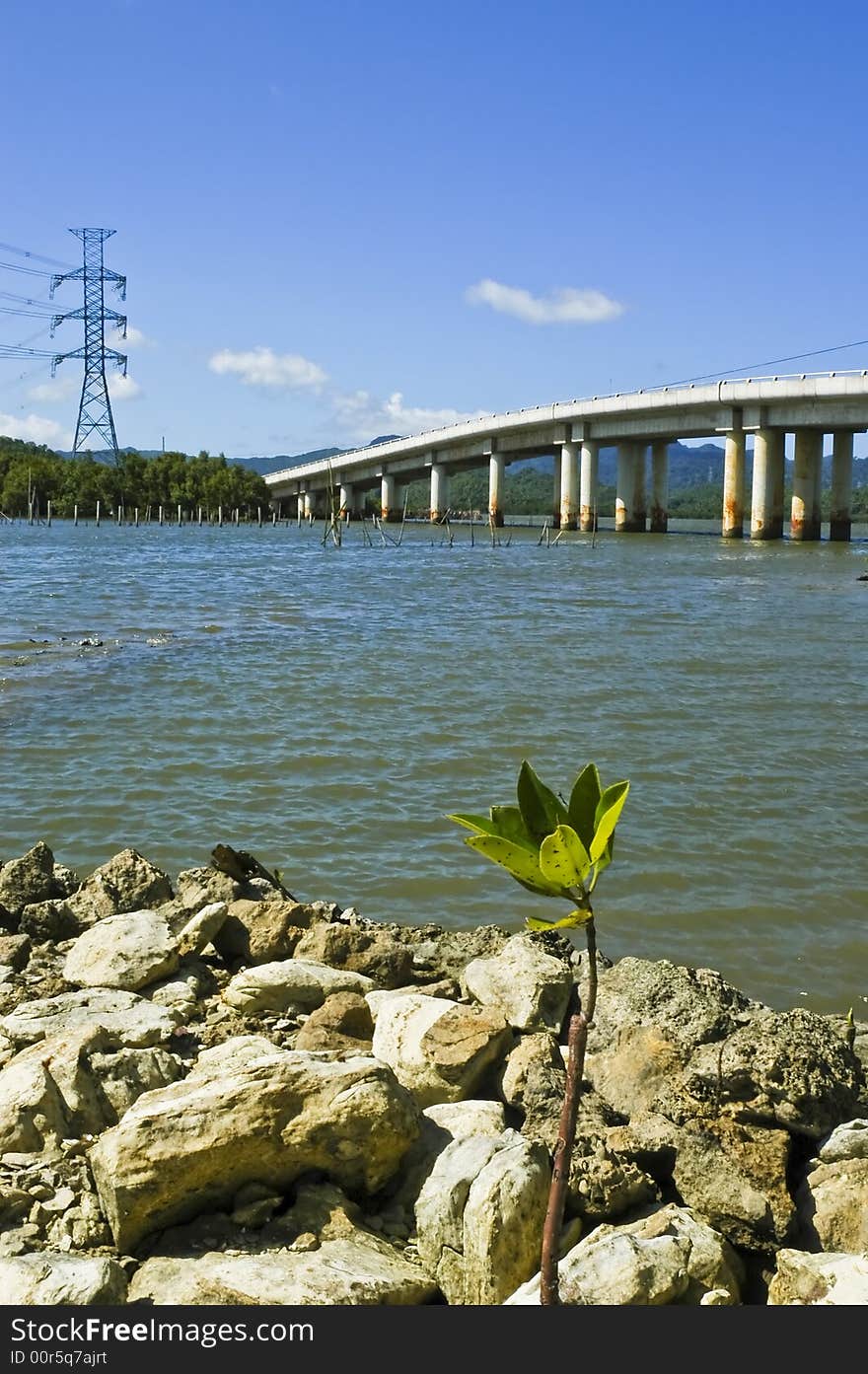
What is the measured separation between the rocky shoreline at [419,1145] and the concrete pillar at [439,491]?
85931 millimetres

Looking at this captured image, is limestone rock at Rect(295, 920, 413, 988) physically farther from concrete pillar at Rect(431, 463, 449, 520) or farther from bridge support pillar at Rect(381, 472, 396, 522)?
bridge support pillar at Rect(381, 472, 396, 522)

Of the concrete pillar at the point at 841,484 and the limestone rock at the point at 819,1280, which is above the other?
the concrete pillar at the point at 841,484

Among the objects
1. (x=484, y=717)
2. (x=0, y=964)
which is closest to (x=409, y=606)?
(x=484, y=717)

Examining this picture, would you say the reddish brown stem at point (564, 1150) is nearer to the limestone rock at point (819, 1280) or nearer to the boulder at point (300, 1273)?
the boulder at point (300, 1273)

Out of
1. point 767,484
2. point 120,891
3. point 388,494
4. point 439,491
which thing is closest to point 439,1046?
point 120,891

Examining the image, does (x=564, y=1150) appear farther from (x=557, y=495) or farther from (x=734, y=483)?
(x=557, y=495)

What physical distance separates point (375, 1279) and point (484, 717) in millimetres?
11187

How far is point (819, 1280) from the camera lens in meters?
3.50

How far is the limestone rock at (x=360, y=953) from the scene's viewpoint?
6.23m

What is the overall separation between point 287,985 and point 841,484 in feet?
202

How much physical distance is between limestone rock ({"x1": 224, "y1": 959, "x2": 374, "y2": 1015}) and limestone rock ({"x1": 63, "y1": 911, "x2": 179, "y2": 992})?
397 mm

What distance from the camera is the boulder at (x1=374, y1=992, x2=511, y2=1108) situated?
483 centimetres

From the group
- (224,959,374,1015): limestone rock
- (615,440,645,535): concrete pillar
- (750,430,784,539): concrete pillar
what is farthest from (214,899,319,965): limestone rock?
(615,440,645,535): concrete pillar

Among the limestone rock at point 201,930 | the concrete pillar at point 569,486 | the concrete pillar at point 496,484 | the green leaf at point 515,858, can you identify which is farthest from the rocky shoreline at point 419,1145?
the concrete pillar at point 496,484
